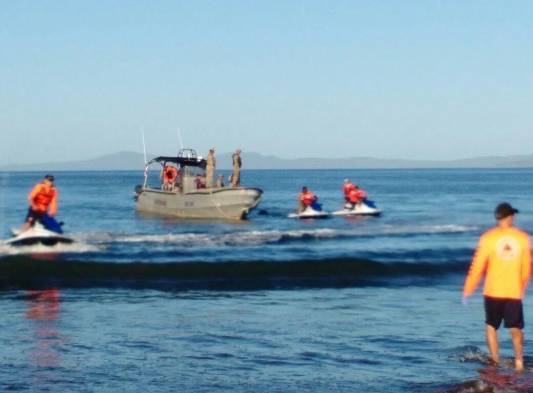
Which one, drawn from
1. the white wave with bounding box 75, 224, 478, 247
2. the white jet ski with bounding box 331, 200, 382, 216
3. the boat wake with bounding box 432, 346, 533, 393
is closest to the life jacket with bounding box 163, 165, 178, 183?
the white wave with bounding box 75, 224, 478, 247

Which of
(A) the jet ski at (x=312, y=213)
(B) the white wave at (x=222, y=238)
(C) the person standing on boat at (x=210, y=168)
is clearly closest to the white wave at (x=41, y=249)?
(B) the white wave at (x=222, y=238)

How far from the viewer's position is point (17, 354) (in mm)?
9984

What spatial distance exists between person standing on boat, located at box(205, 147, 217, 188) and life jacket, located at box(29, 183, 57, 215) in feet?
39.3

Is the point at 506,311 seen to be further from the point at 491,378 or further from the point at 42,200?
the point at 42,200

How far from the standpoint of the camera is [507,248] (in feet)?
29.9

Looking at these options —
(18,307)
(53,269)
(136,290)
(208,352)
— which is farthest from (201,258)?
(208,352)

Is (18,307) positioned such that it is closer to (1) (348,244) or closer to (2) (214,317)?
(2) (214,317)

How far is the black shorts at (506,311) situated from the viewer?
920 cm

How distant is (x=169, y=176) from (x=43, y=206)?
15.7 meters

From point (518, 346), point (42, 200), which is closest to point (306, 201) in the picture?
point (42, 200)

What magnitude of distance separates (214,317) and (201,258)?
9.55 metres

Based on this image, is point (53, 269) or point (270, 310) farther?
point (53, 269)

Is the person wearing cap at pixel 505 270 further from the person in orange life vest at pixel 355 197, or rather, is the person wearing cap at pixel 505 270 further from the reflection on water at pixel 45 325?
the person in orange life vest at pixel 355 197

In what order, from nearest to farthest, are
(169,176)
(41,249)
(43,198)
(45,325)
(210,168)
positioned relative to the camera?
(45,325) → (43,198) → (41,249) → (210,168) → (169,176)
